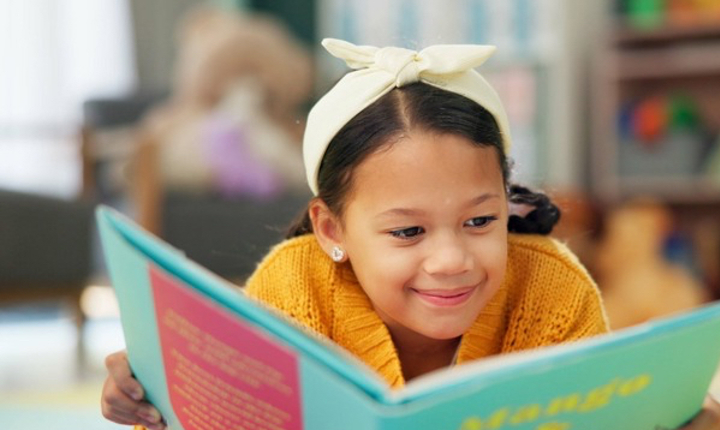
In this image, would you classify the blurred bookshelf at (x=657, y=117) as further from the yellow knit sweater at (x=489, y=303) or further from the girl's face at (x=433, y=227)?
the girl's face at (x=433, y=227)

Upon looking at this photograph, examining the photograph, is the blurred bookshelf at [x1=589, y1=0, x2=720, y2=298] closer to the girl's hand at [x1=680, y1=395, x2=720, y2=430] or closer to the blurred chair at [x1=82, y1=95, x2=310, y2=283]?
the blurred chair at [x1=82, y1=95, x2=310, y2=283]

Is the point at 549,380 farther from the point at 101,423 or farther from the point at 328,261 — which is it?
the point at 101,423

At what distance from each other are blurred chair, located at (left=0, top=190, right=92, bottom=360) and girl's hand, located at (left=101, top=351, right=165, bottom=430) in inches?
72.8

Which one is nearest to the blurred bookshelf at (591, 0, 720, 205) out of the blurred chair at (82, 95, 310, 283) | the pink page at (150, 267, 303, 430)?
the blurred chair at (82, 95, 310, 283)

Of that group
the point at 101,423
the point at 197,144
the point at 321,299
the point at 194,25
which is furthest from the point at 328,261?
the point at 194,25

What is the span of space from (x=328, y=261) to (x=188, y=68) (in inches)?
98.3

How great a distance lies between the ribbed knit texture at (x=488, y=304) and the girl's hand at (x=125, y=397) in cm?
20

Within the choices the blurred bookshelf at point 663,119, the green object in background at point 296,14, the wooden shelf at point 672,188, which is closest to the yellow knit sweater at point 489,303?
the blurred bookshelf at point 663,119

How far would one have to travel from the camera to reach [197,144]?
2.93 metres

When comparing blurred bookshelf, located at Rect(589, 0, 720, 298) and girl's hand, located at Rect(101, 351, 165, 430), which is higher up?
girl's hand, located at Rect(101, 351, 165, 430)

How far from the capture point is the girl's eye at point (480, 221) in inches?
31.9

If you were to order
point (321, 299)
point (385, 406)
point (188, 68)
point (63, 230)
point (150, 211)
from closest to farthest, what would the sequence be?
point (385, 406) < point (321, 299) < point (63, 230) < point (150, 211) < point (188, 68)

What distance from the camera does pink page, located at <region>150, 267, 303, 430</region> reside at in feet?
1.85

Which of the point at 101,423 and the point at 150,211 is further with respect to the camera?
the point at 150,211
